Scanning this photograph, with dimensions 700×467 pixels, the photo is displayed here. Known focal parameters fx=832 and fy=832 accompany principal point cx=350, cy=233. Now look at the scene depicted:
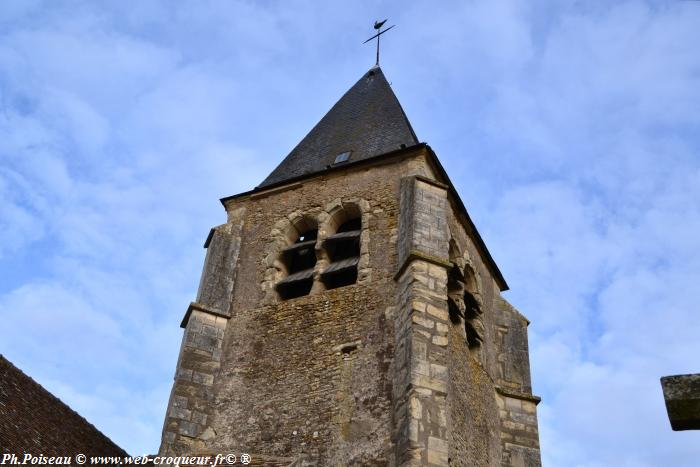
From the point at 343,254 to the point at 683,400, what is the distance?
30.2 ft

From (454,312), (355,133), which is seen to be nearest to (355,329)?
(454,312)

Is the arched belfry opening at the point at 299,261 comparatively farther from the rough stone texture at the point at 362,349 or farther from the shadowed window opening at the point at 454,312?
the shadowed window opening at the point at 454,312

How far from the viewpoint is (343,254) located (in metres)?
12.2

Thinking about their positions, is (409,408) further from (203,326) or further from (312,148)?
(312,148)

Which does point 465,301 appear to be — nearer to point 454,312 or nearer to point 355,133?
point 454,312

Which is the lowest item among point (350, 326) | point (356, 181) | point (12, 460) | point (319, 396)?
point (12, 460)

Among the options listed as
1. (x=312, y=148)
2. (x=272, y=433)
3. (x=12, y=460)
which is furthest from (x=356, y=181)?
(x=12, y=460)

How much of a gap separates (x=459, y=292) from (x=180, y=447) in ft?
14.6

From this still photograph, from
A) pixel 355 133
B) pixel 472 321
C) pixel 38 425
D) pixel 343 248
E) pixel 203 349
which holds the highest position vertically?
pixel 355 133

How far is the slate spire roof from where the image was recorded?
13.4m

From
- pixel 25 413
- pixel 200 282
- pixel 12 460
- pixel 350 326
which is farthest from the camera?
pixel 200 282

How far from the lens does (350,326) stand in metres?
10.6

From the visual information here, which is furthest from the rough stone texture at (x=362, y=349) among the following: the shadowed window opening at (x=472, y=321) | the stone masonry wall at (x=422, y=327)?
the shadowed window opening at (x=472, y=321)

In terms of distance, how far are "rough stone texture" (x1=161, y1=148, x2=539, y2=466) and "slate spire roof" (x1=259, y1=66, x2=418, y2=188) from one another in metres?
0.72
